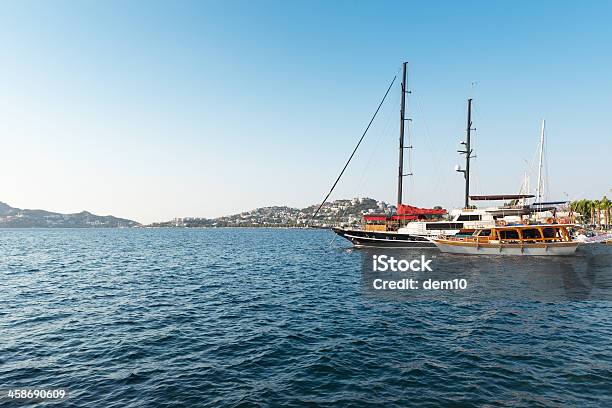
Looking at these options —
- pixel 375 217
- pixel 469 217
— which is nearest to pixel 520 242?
pixel 469 217

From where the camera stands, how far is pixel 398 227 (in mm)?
53594

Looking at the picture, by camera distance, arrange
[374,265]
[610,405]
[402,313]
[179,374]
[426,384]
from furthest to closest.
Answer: [374,265] → [402,313] → [179,374] → [426,384] → [610,405]

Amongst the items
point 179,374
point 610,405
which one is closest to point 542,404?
point 610,405

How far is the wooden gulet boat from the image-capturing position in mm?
38594

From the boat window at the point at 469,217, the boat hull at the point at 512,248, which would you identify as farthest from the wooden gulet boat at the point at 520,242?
the boat window at the point at 469,217

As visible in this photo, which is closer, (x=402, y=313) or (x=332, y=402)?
(x=332, y=402)

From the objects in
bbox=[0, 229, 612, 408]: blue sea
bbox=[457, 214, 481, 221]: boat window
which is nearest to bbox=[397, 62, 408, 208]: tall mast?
bbox=[457, 214, 481, 221]: boat window

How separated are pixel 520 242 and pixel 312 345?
3745 centimetres

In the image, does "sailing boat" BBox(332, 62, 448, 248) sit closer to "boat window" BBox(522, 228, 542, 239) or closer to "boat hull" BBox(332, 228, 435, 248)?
"boat hull" BBox(332, 228, 435, 248)

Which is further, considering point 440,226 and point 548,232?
point 440,226

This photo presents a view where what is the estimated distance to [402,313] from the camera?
17.8 meters

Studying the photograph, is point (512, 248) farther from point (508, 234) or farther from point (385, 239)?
point (385, 239)

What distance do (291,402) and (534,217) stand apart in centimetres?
5720

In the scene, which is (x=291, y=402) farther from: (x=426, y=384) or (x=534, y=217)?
(x=534, y=217)
